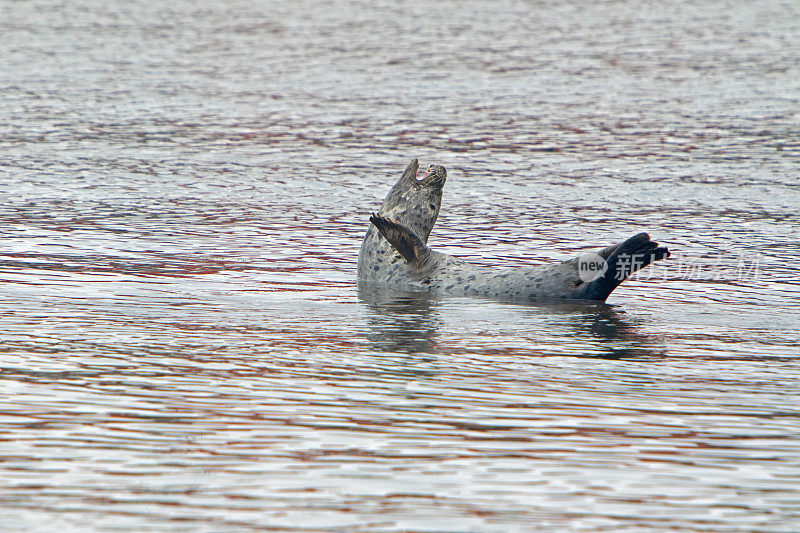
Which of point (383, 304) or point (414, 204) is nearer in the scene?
point (383, 304)

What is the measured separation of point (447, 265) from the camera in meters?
8.36

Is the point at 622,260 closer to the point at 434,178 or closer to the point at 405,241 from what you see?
the point at 405,241

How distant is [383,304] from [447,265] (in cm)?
91

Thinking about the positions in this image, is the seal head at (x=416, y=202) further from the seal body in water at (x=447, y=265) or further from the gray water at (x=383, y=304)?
the gray water at (x=383, y=304)

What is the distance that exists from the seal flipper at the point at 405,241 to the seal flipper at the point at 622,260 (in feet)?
4.14

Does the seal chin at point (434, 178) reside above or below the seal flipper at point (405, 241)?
above

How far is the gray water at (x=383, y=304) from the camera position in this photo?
13.1 ft

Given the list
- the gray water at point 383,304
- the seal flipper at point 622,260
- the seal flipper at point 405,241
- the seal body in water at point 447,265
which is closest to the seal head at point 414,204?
the seal body in water at point 447,265

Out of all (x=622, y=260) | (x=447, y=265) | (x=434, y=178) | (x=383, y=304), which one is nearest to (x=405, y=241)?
(x=447, y=265)

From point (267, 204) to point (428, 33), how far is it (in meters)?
13.1

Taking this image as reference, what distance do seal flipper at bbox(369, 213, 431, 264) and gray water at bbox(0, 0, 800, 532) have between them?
1.42 ft

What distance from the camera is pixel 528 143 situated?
47.6ft

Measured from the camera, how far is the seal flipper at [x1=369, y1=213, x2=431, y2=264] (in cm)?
823

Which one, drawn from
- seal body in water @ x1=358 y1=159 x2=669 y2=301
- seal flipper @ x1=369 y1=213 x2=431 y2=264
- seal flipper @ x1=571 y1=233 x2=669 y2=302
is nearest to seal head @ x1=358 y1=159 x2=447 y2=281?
seal body in water @ x1=358 y1=159 x2=669 y2=301
